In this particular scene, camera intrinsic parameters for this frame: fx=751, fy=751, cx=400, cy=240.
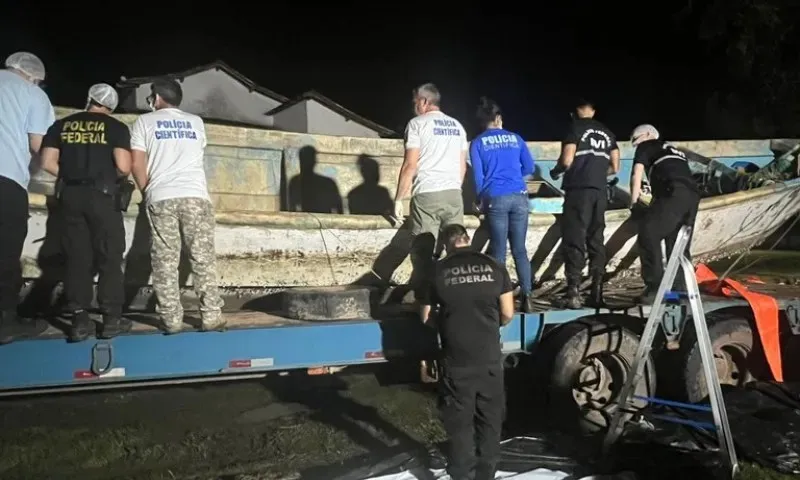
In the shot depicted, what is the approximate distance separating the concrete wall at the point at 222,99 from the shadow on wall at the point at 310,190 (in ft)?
40.9

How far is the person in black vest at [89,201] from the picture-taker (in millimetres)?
4668

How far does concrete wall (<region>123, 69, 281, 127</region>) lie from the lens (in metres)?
20.0

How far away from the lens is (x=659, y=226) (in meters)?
5.83

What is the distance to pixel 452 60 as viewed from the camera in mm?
31531

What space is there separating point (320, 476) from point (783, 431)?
294 cm

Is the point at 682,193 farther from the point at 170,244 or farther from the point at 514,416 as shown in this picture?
the point at 170,244

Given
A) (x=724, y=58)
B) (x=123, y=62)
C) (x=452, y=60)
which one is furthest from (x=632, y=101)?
(x=123, y=62)

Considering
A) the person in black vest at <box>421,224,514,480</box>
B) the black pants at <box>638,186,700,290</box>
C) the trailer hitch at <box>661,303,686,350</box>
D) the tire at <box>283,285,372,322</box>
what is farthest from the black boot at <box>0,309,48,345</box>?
the black pants at <box>638,186,700,290</box>

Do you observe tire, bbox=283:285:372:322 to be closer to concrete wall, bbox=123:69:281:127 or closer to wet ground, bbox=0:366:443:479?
wet ground, bbox=0:366:443:479

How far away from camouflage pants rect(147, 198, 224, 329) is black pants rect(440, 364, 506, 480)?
165 centimetres

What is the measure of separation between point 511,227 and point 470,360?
195 cm

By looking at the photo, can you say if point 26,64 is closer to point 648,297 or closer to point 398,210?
point 398,210

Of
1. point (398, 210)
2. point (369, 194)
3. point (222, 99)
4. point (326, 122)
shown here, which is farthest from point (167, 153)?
point (222, 99)

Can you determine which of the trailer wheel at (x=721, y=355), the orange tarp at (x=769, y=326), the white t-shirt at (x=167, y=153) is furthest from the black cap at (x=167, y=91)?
the orange tarp at (x=769, y=326)
